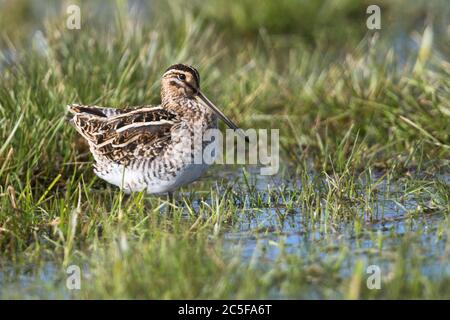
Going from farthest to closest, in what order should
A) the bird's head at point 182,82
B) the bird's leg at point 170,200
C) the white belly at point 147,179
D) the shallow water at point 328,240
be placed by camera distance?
the bird's head at point 182,82 < the bird's leg at point 170,200 < the white belly at point 147,179 < the shallow water at point 328,240

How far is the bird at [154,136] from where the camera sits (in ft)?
20.8

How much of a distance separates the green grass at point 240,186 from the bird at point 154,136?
158mm

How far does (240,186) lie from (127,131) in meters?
0.94

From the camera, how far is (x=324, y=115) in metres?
8.13

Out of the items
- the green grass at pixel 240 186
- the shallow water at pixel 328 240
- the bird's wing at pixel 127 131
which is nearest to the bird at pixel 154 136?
Answer: the bird's wing at pixel 127 131

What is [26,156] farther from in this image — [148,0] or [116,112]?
[148,0]

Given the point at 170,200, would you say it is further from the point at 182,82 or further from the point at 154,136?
the point at 182,82

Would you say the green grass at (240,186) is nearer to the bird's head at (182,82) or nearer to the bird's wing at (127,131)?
the bird's wing at (127,131)

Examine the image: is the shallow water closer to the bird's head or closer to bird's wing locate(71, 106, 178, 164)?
bird's wing locate(71, 106, 178, 164)

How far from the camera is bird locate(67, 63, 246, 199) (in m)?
6.34

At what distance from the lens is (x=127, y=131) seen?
661 cm

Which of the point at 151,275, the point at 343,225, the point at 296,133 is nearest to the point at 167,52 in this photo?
the point at 296,133

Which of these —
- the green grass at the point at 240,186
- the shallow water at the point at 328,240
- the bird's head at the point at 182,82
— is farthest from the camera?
the bird's head at the point at 182,82

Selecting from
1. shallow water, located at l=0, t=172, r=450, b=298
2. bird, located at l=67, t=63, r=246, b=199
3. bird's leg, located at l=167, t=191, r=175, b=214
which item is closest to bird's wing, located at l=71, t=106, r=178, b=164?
bird, located at l=67, t=63, r=246, b=199
